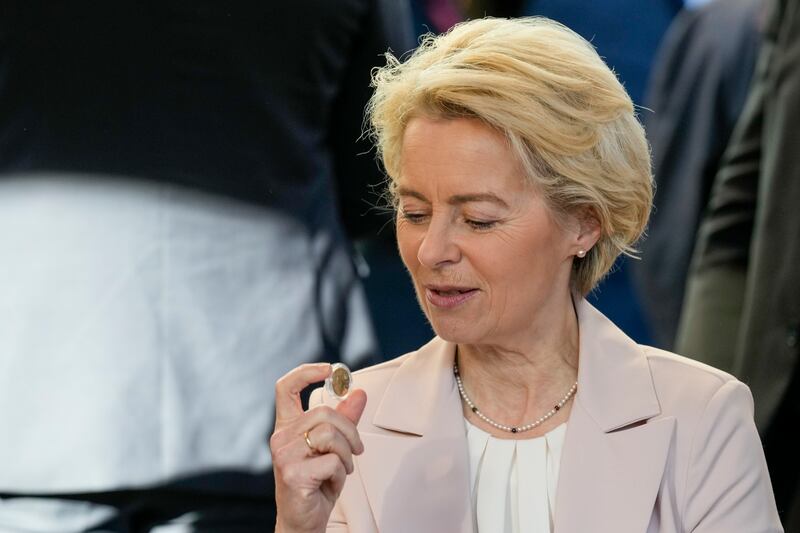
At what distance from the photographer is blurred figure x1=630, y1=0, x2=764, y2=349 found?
429 centimetres

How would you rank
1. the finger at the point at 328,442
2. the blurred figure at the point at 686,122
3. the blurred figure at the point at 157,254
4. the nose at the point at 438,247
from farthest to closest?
the blurred figure at the point at 686,122 < the blurred figure at the point at 157,254 < the nose at the point at 438,247 < the finger at the point at 328,442

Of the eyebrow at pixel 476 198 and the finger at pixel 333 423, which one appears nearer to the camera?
the finger at pixel 333 423

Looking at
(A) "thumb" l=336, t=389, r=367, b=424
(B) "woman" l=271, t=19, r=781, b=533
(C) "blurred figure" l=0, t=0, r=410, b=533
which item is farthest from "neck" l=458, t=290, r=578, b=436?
(C) "blurred figure" l=0, t=0, r=410, b=533

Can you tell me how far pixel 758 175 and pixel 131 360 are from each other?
1.55 metres

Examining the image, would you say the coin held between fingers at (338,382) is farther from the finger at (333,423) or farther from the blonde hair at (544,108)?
the blonde hair at (544,108)

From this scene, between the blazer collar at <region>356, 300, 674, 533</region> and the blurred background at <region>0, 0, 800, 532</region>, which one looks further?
the blurred background at <region>0, 0, 800, 532</region>

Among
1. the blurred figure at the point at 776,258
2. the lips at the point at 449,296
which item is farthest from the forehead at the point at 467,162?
the blurred figure at the point at 776,258

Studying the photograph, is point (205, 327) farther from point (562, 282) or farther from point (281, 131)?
point (562, 282)

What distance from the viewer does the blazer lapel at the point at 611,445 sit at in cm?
254

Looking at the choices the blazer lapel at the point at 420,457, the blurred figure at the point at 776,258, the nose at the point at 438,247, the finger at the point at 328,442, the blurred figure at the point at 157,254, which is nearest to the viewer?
the finger at the point at 328,442

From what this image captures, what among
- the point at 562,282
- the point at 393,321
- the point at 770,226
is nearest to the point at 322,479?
the point at 562,282

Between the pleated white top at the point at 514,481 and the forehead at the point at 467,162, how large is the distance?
449mm

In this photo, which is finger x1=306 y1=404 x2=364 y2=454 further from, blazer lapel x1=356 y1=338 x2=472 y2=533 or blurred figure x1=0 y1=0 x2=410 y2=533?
blurred figure x1=0 y1=0 x2=410 y2=533

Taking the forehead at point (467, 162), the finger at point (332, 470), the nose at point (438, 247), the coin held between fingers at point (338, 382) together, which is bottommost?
the finger at point (332, 470)
